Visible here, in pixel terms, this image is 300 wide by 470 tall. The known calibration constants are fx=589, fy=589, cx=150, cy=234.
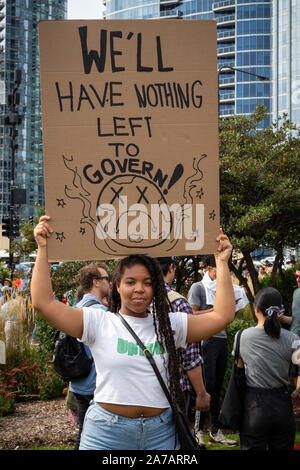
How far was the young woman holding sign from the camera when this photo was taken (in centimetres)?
259

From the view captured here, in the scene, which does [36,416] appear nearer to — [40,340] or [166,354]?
[40,340]

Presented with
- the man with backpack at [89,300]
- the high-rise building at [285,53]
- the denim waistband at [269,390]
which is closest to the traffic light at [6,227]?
the man with backpack at [89,300]

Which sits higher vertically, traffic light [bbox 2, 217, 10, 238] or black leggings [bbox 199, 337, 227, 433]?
traffic light [bbox 2, 217, 10, 238]

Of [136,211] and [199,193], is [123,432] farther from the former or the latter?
[199,193]

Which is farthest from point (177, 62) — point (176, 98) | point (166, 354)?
point (166, 354)

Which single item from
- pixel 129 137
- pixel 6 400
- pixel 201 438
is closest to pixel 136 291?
pixel 129 137

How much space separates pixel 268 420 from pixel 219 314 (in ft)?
4.36

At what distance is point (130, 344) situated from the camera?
266 cm

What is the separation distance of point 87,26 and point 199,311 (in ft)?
12.0

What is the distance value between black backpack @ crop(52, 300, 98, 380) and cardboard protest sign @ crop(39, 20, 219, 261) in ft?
4.80

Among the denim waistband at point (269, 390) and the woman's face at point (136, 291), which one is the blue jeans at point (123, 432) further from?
the denim waistband at point (269, 390)

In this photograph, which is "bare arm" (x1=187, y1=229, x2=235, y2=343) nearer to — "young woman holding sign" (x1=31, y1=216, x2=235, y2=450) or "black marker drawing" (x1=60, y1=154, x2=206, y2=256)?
"young woman holding sign" (x1=31, y1=216, x2=235, y2=450)

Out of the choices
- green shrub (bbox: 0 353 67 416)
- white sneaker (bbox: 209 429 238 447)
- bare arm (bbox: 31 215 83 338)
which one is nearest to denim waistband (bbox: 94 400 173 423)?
bare arm (bbox: 31 215 83 338)

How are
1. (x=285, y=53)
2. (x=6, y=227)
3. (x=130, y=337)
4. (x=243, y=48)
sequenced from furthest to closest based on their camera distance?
(x=243, y=48), (x=285, y=53), (x=6, y=227), (x=130, y=337)
